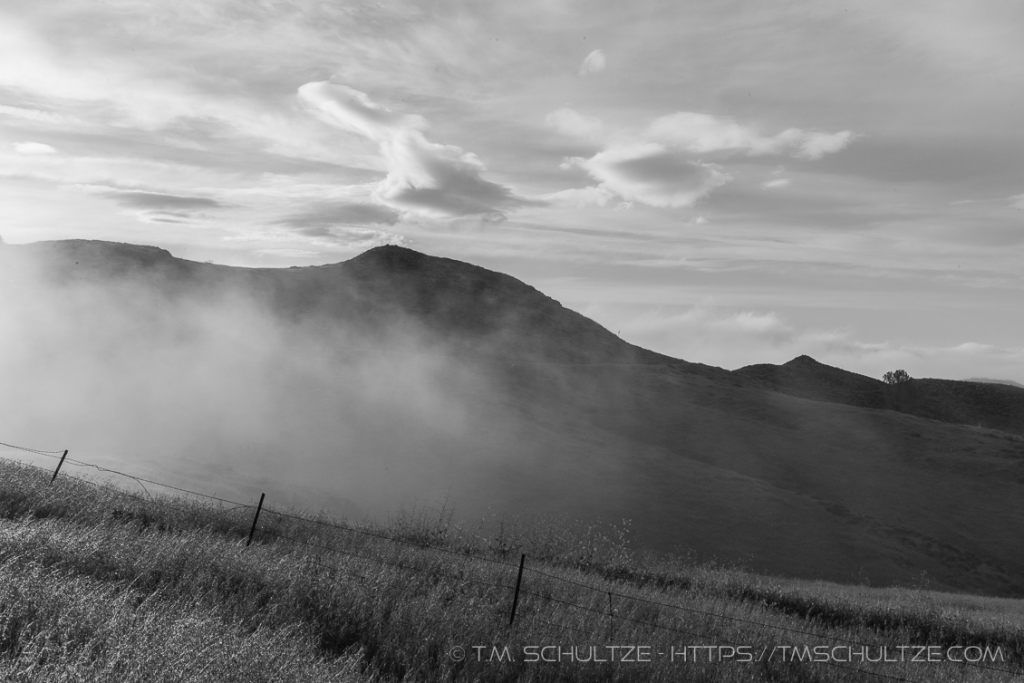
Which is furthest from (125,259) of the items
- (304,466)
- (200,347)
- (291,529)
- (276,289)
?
(291,529)

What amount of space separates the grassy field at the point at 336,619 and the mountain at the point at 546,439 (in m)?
12.7

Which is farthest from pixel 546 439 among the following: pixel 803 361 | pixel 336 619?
pixel 803 361

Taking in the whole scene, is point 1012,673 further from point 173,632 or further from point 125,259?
point 125,259

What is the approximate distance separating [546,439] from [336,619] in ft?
114

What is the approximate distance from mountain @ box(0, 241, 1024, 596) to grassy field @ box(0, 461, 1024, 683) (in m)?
12.7

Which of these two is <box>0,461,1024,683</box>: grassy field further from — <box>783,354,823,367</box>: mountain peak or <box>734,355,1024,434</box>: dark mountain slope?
<box>783,354,823,367</box>: mountain peak

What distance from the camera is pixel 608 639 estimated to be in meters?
8.40

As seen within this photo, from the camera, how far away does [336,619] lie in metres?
7.48

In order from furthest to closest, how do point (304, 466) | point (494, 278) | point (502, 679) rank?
1. point (494, 278)
2. point (304, 466)
3. point (502, 679)

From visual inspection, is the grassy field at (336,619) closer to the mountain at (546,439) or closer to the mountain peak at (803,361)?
the mountain at (546,439)

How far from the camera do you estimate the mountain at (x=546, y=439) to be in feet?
99.2

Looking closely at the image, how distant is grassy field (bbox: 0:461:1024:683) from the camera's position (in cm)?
526

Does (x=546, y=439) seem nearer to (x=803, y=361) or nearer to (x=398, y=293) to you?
(x=398, y=293)

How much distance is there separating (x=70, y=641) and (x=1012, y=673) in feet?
37.9
